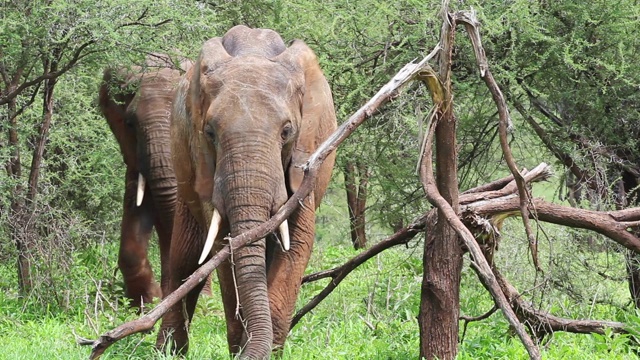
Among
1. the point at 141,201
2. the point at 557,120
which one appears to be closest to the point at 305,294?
the point at 141,201

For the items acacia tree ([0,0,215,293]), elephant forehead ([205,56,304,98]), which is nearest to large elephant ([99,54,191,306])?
acacia tree ([0,0,215,293])

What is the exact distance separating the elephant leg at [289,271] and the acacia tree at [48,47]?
2685 millimetres

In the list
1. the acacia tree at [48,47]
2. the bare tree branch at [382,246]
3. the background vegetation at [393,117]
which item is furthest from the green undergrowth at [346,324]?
the acacia tree at [48,47]

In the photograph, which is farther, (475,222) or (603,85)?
(603,85)

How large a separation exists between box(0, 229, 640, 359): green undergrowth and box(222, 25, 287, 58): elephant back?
1.77 m

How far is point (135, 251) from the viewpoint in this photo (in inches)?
479

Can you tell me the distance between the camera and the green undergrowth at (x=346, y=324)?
24.9 feet

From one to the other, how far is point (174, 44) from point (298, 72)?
9.69 ft

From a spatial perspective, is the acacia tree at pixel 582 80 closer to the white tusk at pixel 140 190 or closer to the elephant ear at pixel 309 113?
the elephant ear at pixel 309 113

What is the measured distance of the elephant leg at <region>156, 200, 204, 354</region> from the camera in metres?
8.33

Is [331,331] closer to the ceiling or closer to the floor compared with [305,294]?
closer to the floor

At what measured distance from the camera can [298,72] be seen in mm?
8141

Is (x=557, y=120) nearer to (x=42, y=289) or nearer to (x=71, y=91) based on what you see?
(x=42, y=289)

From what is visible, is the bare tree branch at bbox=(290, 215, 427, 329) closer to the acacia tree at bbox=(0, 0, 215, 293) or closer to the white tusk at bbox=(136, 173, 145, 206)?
the acacia tree at bbox=(0, 0, 215, 293)
